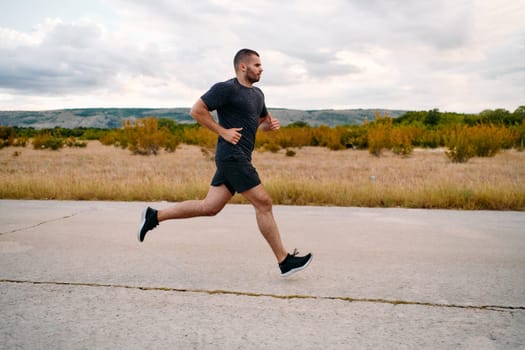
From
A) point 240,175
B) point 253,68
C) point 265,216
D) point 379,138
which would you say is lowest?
point 265,216

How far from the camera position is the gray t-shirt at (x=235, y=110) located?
13.6 feet

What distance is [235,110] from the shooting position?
4.27 meters

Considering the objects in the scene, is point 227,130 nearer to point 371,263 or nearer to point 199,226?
point 371,263

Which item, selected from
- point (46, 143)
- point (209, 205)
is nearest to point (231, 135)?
point (209, 205)

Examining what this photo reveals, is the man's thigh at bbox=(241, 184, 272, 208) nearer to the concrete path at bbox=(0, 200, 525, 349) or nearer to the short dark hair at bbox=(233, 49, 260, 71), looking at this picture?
the concrete path at bbox=(0, 200, 525, 349)

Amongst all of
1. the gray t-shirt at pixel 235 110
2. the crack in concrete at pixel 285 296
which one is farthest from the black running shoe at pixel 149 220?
the gray t-shirt at pixel 235 110

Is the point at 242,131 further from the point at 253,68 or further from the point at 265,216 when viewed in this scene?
the point at 265,216

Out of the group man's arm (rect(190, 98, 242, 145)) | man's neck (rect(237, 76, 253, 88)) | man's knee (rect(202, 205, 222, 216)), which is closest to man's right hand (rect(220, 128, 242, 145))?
man's arm (rect(190, 98, 242, 145))

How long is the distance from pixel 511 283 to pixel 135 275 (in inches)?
123

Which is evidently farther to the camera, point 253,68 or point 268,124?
point 268,124

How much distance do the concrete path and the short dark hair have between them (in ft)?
5.93

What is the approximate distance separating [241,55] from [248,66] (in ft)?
0.41

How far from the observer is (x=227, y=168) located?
4262 millimetres

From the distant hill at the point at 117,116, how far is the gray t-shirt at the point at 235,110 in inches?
4259
